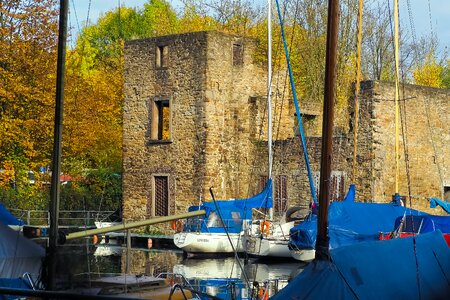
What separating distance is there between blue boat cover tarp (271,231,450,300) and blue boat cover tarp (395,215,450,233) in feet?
38.9

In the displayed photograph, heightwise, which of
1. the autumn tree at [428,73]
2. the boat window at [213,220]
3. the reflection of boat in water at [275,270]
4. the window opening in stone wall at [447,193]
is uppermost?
the autumn tree at [428,73]

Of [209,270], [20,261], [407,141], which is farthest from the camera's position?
[407,141]

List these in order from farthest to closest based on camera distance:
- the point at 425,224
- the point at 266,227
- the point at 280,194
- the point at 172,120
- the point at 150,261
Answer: the point at 172,120
the point at 280,194
the point at 266,227
the point at 150,261
the point at 425,224

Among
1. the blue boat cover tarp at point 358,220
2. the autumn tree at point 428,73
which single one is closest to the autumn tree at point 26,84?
the blue boat cover tarp at point 358,220

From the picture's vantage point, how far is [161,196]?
41625mm

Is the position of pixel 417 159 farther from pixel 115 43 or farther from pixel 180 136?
pixel 115 43

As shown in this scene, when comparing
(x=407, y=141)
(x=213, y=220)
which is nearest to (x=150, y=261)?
(x=213, y=220)

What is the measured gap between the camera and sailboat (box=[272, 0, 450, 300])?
1312cm

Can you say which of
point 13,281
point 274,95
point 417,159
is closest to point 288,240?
point 417,159

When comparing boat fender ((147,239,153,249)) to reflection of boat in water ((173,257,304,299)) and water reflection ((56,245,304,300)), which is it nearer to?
water reflection ((56,245,304,300))

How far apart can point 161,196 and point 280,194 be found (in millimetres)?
4884

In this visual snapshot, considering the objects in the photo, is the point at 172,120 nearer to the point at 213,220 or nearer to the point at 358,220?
the point at 213,220

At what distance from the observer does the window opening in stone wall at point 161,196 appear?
136 feet

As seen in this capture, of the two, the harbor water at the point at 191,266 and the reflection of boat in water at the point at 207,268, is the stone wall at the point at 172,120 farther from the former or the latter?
the reflection of boat in water at the point at 207,268
